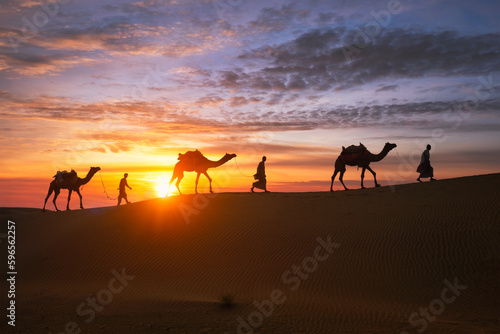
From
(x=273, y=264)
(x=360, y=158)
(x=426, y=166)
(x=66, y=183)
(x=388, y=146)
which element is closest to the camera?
(x=273, y=264)

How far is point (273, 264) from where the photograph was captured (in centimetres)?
1300

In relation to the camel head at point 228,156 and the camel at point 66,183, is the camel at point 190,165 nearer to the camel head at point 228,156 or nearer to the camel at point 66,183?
the camel head at point 228,156

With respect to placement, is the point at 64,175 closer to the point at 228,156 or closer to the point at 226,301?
the point at 228,156

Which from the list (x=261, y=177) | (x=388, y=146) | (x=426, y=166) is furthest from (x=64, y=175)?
(x=426, y=166)

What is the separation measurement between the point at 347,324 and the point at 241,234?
6.96 meters

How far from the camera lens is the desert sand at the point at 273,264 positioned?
9023 millimetres

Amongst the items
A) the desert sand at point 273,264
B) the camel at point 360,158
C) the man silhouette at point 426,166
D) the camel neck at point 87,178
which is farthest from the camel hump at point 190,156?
the man silhouette at point 426,166

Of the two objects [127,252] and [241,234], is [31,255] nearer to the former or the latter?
[127,252]

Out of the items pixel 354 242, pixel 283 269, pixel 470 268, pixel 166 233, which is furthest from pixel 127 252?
pixel 470 268

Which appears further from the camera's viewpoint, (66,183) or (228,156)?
(66,183)

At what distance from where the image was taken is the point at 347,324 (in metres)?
8.80

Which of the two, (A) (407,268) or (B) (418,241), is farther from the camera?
(B) (418,241)

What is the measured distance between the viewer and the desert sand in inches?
355

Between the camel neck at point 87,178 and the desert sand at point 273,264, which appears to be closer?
the desert sand at point 273,264
